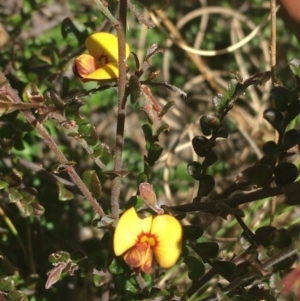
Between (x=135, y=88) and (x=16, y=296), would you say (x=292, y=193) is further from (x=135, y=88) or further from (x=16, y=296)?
(x=16, y=296)

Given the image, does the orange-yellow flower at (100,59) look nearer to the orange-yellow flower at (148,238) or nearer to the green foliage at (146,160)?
the green foliage at (146,160)

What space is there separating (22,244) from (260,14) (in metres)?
1.02

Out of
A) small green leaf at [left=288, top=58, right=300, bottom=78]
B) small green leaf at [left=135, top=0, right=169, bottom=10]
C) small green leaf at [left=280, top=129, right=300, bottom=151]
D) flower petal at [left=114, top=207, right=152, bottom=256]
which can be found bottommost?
flower petal at [left=114, top=207, right=152, bottom=256]

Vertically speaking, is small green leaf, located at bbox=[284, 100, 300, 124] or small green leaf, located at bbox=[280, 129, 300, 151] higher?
small green leaf, located at bbox=[284, 100, 300, 124]

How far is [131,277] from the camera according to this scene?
3.00 ft

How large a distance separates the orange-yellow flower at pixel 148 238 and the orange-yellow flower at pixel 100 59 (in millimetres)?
199

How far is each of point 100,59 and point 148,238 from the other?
0.89 ft

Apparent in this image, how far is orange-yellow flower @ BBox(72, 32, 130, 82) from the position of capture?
2.55 ft

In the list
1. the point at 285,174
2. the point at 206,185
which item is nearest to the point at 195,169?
the point at 206,185

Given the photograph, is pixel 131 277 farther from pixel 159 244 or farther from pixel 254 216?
pixel 254 216

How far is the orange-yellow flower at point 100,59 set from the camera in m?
0.78

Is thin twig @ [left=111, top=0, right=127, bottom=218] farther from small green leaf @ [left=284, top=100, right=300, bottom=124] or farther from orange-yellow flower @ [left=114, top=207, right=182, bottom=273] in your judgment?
small green leaf @ [left=284, top=100, right=300, bottom=124]

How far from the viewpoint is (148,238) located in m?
0.73

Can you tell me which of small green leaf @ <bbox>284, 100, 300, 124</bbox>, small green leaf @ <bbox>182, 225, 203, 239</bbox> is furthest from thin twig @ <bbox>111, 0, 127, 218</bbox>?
small green leaf @ <bbox>284, 100, 300, 124</bbox>
